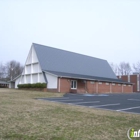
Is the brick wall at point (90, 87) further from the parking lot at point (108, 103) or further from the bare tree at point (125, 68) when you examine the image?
the bare tree at point (125, 68)

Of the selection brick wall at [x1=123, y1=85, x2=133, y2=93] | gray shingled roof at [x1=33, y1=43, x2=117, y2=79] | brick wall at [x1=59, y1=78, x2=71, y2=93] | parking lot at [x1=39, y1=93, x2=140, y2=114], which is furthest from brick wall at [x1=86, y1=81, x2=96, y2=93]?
parking lot at [x1=39, y1=93, x2=140, y2=114]

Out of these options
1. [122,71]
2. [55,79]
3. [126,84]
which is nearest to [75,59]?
[55,79]

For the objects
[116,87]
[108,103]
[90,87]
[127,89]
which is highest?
[90,87]

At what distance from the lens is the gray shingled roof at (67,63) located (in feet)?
103

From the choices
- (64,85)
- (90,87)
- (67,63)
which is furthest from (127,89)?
(64,85)

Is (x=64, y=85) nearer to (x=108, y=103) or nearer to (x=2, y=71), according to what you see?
(x=108, y=103)

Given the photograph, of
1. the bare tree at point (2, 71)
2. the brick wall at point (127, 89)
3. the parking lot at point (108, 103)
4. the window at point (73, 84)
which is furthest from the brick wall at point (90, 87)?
the bare tree at point (2, 71)

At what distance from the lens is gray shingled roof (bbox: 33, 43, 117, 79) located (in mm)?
Result: 31516

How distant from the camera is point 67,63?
3409 cm

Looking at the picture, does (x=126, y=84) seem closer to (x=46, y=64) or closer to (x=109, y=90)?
(x=109, y=90)

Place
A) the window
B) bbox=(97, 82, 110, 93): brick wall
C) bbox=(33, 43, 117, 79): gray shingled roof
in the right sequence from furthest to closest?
bbox=(97, 82, 110, 93): brick wall, bbox=(33, 43, 117, 79): gray shingled roof, the window

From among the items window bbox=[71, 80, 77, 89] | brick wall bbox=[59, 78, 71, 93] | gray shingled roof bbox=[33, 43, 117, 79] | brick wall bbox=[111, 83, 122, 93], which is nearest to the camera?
brick wall bbox=[59, 78, 71, 93]

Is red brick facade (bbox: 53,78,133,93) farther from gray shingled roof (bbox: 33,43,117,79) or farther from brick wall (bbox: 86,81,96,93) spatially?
gray shingled roof (bbox: 33,43,117,79)

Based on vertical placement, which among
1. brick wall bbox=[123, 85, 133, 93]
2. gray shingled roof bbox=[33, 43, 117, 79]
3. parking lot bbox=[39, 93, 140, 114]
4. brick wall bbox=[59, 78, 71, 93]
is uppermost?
gray shingled roof bbox=[33, 43, 117, 79]
